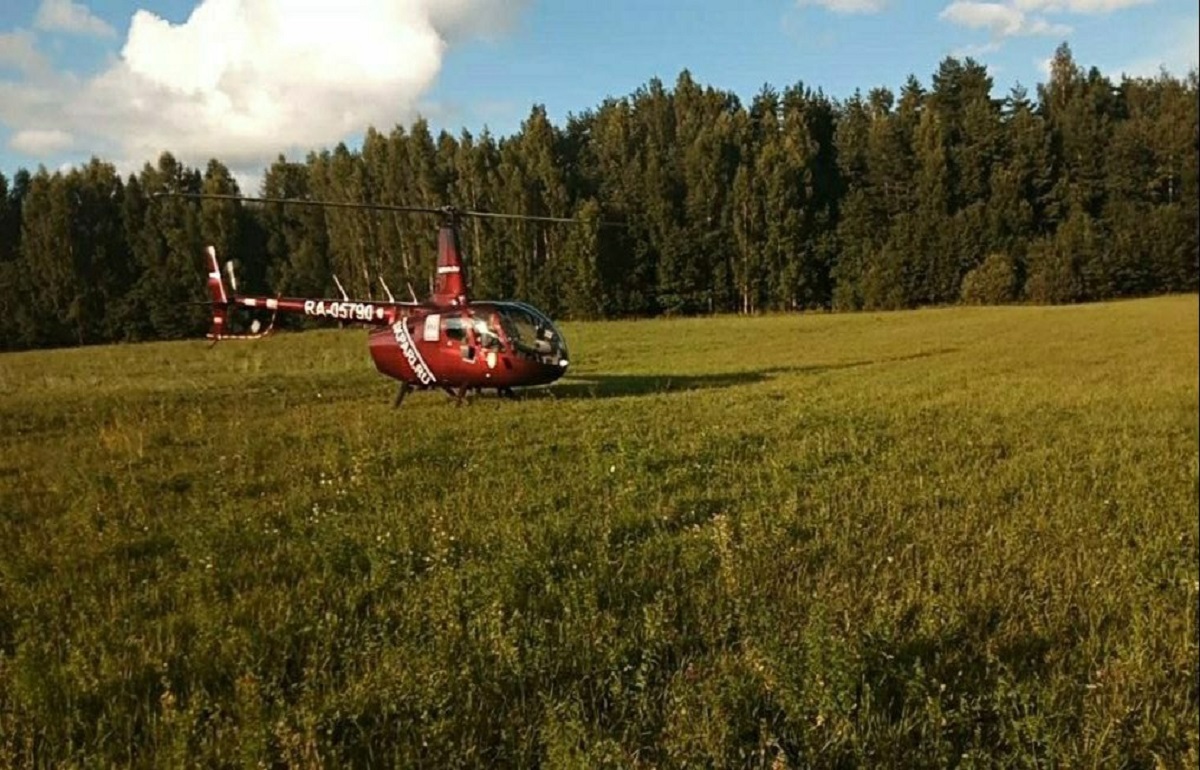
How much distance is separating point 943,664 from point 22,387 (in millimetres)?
27585

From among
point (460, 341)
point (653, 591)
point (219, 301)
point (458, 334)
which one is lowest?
point (653, 591)

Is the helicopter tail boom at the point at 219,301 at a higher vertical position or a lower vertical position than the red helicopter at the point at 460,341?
higher

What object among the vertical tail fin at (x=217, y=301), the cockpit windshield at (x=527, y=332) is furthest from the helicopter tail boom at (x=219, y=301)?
the cockpit windshield at (x=527, y=332)

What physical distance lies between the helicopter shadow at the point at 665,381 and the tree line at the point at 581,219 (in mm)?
3357

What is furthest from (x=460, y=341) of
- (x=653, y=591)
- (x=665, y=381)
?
(x=653, y=591)

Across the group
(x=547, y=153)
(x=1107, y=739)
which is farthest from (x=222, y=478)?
(x=547, y=153)

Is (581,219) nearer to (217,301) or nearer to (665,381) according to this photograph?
(665,381)

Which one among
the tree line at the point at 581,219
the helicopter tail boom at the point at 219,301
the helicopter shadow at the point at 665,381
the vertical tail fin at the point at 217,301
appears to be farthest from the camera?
the tree line at the point at 581,219

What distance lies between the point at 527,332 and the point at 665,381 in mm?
6030

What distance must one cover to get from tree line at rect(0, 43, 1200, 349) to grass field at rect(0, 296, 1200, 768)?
833cm

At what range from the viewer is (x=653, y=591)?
5777mm

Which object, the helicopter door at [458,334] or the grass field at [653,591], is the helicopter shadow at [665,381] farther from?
the grass field at [653,591]

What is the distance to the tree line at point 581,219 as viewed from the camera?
28781 millimetres

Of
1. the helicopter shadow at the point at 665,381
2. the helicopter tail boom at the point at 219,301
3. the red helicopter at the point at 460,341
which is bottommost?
the helicopter shadow at the point at 665,381
